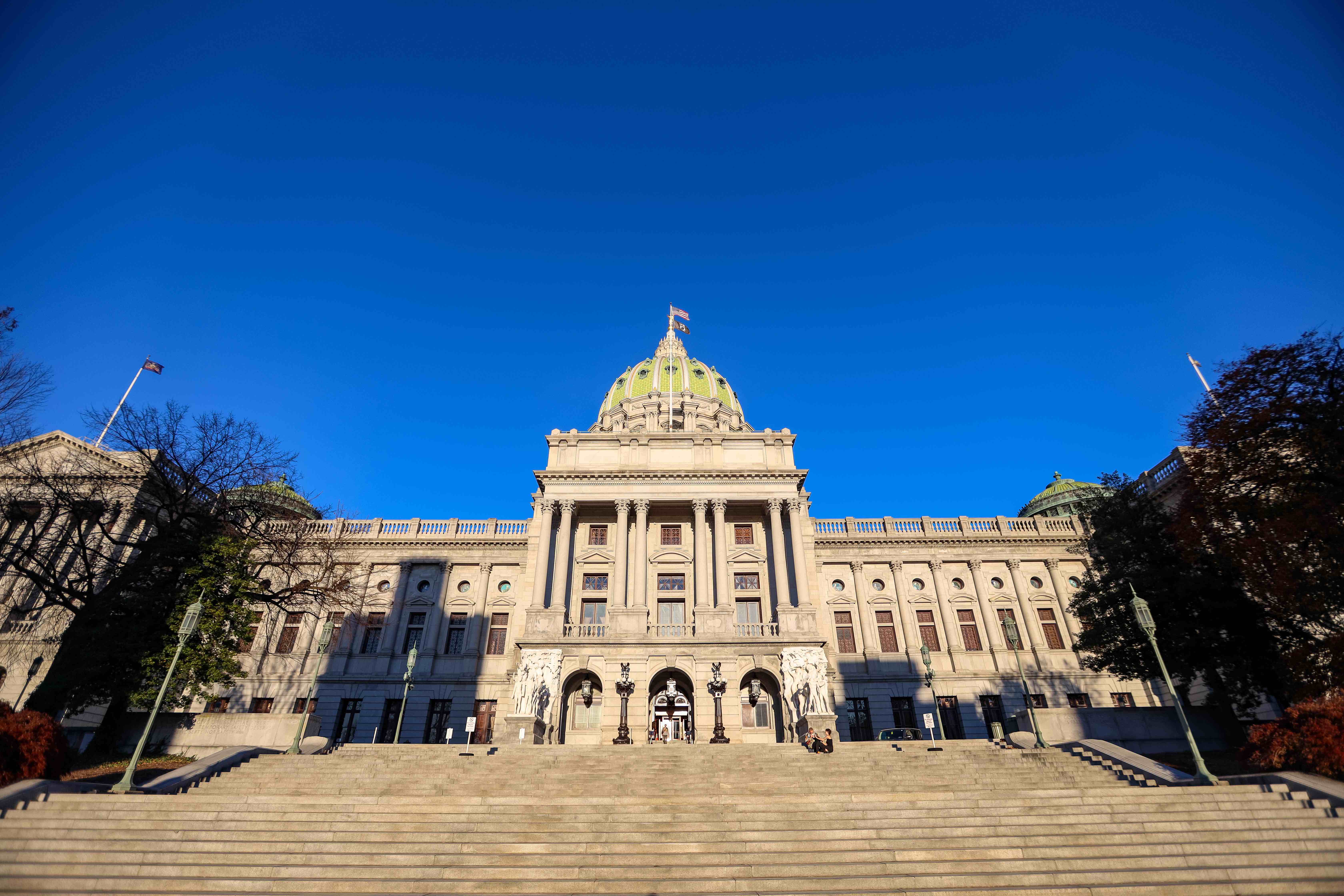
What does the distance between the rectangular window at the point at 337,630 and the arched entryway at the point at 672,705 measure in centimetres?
2226

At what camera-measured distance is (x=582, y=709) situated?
3284 cm

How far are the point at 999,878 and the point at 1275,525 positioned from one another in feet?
62.7

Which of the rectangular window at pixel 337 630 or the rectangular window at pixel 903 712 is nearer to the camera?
the rectangular window at pixel 903 712

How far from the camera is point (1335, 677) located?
66.2ft

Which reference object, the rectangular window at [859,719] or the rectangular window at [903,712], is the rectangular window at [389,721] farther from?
A: the rectangular window at [903,712]

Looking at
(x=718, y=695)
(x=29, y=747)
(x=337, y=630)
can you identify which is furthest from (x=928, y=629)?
(x=29, y=747)

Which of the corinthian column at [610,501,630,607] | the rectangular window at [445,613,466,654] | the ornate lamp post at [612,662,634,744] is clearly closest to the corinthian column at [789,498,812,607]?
the corinthian column at [610,501,630,607]

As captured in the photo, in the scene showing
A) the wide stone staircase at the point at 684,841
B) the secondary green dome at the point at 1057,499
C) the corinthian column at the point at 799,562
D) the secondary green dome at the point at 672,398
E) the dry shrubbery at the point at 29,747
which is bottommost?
the wide stone staircase at the point at 684,841

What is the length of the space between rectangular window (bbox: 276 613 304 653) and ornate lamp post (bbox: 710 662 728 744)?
92.5 ft

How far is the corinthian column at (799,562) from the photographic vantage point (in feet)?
113

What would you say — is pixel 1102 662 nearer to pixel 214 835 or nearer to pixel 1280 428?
pixel 1280 428

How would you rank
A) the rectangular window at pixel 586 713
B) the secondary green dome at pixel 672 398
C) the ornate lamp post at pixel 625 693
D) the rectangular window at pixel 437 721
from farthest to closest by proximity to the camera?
the secondary green dome at pixel 672 398 < the rectangular window at pixel 437 721 < the rectangular window at pixel 586 713 < the ornate lamp post at pixel 625 693

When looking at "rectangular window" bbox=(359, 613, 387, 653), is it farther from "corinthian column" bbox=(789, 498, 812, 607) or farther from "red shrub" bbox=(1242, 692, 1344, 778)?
"red shrub" bbox=(1242, 692, 1344, 778)

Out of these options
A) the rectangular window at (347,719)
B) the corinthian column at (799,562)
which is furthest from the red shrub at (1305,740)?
the rectangular window at (347,719)
